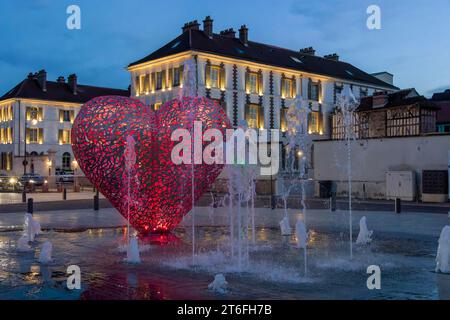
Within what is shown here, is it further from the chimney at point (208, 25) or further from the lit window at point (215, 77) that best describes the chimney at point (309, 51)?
the lit window at point (215, 77)

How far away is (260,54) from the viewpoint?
47750mm

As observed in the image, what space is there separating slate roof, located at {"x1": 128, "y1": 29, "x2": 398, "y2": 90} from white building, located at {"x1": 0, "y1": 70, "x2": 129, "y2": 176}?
1774 centimetres

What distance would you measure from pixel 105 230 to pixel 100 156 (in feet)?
13.7

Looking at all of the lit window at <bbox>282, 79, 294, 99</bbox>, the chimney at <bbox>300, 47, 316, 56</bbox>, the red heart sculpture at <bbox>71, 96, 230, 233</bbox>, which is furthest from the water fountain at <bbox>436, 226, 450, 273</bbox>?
the chimney at <bbox>300, 47, 316, 56</bbox>

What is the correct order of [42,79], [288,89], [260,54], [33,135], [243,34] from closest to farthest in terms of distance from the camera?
1. [243,34]
2. [260,54]
3. [288,89]
4. [33,135]
5. [42,79]

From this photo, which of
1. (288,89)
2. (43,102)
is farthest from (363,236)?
(43,102)

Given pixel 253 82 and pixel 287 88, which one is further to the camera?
pixel 287 88

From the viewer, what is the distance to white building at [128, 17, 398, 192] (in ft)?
140

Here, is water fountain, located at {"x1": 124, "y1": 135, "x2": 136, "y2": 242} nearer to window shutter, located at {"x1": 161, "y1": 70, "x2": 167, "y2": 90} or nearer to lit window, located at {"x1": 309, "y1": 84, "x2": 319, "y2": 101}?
window shutter, located at {"x1": 161, "y1": 70, "x2": 167, "y2": 90}

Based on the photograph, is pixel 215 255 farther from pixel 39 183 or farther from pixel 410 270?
pixel 39 183

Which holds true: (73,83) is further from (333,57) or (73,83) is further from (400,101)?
(400,101)

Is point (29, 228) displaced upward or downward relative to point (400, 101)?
downward

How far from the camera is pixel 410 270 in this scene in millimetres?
9641

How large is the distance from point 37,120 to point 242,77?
26.7 m
